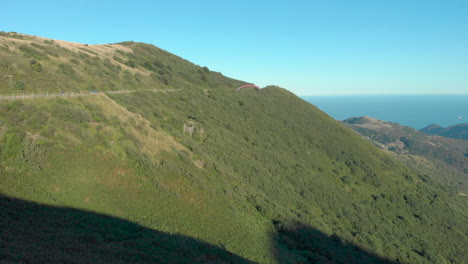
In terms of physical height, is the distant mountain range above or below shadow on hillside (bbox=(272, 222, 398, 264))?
below

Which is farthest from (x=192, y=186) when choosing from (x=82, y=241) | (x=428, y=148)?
(x=428, y=148)

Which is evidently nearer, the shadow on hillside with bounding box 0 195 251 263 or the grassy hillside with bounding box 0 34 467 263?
the shadow on hillside with bounding box 0 195 251 263

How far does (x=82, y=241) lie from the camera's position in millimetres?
12031

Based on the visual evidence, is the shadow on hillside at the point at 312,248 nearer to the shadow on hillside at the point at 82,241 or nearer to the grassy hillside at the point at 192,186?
the grassy hillside at the point at 192,186

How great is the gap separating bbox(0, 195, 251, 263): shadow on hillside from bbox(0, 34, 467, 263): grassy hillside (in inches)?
4.0

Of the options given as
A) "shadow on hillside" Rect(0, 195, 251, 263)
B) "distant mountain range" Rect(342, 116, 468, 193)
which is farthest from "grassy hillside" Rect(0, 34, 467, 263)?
"distant mountain range" Rect(342, 116, 468, 193)

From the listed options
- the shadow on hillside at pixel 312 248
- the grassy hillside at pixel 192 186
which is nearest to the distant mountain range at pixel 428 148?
the grassy hillside at pixel 192 186

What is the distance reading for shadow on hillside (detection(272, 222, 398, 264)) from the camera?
19438 millimetres

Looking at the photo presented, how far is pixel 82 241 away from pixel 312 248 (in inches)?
666

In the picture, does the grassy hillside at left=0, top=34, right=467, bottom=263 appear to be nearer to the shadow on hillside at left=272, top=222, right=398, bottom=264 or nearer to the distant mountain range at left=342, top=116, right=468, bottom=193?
the shadow on hillside at left=272, top=222, right=398, bottom=264

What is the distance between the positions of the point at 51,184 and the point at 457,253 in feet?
164

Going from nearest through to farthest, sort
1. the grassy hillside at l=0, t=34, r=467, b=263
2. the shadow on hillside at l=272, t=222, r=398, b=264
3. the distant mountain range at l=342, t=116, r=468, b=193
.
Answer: the grassy hillside at l=0, t=34, r=467, b=263, the shadow on hillside at l=272, t=222, r=398, b=264, the distant mountain range at l=342, t=116, r=468, b=193

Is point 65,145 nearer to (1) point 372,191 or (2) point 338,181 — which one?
(2) point 338,181

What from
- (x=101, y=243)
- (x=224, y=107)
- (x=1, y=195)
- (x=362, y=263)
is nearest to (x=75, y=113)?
(x=1, y=195)
